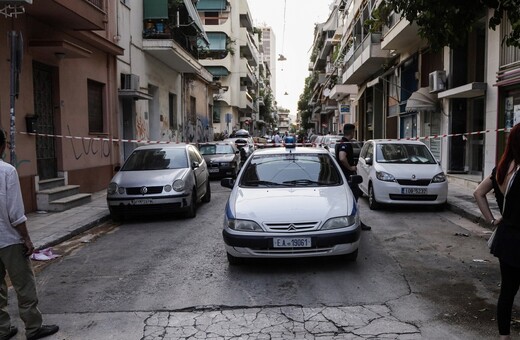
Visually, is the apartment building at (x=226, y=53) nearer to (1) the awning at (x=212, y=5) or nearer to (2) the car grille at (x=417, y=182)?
(1) the awning at (x=212, y=5)

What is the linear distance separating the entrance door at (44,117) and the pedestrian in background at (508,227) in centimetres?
1038

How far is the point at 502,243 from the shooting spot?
3.53 metres

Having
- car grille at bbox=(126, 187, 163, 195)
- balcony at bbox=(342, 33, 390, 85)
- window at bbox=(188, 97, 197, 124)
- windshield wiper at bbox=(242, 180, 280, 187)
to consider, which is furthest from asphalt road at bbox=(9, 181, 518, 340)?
window at bbox=(188, 97, 197, 124)

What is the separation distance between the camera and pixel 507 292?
3596mm

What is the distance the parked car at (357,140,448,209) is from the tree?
147 inches

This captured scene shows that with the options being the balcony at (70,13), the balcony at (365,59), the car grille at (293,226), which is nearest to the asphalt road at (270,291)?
the car grille at (293,226)

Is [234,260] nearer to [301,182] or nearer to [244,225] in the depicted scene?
[244,225]

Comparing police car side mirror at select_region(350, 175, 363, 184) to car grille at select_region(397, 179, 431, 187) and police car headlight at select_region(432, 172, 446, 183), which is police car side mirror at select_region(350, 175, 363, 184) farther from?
police car headlight at select_region(432, 172, 446, 183)

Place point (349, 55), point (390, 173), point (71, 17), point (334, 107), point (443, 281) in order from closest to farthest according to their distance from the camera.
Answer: point (443, 281) < point (390, 173) < point (71, 17) < point (349, 55) < point (334, 107)

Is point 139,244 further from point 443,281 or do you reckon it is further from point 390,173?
point 390,173

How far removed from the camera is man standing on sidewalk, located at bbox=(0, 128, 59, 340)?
390 cm

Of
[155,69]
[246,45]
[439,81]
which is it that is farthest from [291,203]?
[246,45]

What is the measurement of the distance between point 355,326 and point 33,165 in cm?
879

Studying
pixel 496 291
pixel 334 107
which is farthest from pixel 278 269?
pixel 334 107
